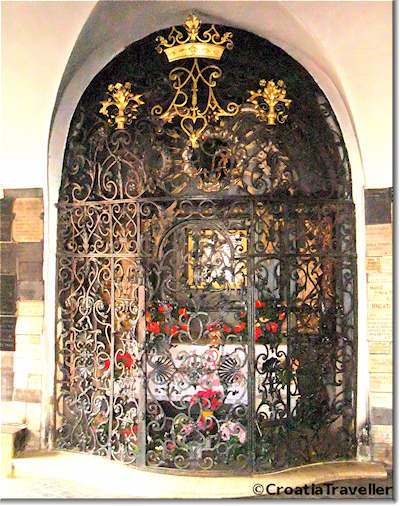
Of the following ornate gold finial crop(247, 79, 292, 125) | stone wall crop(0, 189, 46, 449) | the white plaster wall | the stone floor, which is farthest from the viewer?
stone wall crop(0, 189, 46, 449)

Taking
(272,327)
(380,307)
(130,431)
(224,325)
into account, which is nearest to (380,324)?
(380,307)

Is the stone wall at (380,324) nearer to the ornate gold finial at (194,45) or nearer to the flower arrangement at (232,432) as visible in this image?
the flower arrangement at (232,432)

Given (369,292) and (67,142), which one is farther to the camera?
(67,142)

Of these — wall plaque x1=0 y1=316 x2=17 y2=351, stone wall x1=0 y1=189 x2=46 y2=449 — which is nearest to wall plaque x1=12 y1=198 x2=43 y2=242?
stone wall x1=0 y1=189 x2=46 y2=449

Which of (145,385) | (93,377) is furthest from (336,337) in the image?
(93,377)

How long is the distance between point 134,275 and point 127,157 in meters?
0.85

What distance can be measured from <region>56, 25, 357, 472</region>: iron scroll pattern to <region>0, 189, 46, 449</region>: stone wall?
17 cm

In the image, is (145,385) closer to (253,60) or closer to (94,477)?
(94,477)

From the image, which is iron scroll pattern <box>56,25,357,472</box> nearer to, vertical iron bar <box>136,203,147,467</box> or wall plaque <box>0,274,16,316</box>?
vertical iron bar <box>136,203,147,467</box>

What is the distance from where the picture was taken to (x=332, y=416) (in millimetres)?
4852

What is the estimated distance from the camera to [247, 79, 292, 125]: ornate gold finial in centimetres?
475

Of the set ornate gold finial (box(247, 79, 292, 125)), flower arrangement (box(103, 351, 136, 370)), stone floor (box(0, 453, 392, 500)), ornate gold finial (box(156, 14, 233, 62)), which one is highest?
ornate gold finial (box(156, 14, 233, 62))

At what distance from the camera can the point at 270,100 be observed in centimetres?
475

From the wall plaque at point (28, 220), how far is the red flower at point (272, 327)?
1.75 meters
